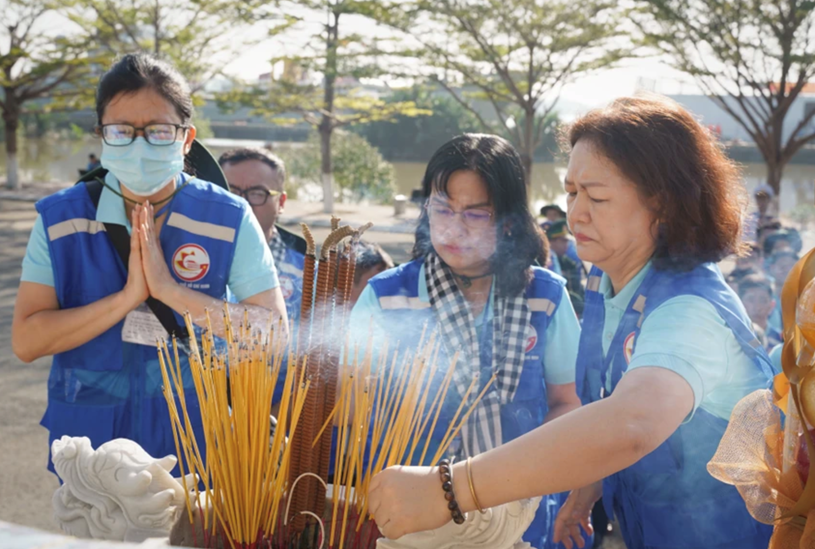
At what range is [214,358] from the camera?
1152 millimetres

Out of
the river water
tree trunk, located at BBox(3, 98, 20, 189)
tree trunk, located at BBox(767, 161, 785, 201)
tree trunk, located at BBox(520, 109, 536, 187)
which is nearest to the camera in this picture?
tree trunk, located at BBox(767, 161, 785, 201)

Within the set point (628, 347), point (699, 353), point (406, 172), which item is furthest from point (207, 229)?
point (406, 172)

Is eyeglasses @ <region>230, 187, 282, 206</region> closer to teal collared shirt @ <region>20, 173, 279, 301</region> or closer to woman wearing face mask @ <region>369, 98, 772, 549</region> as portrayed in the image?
teal collared shirt @ <region>20, 173, 279, 301</region>

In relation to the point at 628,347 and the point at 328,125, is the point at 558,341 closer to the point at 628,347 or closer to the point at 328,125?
the point at 628,347

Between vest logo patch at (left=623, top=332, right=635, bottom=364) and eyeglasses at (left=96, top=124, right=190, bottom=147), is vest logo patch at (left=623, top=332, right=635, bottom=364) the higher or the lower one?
the lower one

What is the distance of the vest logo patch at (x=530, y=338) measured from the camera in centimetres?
189

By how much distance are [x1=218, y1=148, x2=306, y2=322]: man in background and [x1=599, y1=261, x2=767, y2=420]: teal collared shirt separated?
187cm

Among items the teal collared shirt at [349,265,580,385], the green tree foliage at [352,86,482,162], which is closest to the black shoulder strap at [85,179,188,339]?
the teal collared shirt at [349,265,580,385]

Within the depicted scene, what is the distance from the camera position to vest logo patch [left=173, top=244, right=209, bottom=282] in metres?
1.87

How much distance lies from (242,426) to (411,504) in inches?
11.5

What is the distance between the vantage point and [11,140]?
17562 millimetres

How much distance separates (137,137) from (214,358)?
0.92 metres

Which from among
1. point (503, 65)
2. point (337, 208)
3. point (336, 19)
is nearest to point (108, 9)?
point (336, 19)

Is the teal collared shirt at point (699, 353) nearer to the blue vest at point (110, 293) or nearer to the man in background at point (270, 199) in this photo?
the blue vest at point (110, 293)
